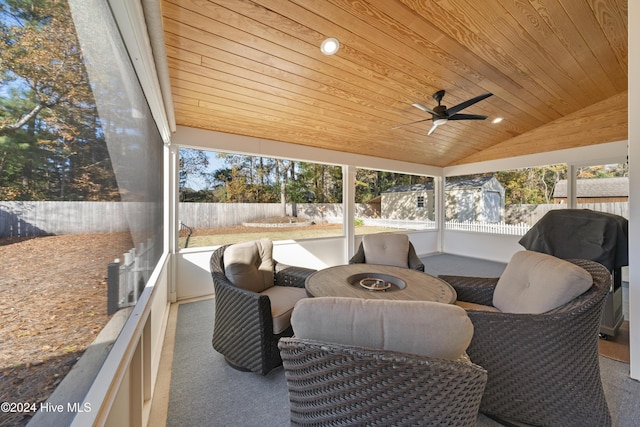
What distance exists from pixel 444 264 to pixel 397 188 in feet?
9.40

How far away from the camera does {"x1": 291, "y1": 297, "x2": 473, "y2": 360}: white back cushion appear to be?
2.77 ft

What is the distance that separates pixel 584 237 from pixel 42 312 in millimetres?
3983

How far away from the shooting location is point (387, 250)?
10.8ft

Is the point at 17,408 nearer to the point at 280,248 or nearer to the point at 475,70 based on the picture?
the point at 280,248

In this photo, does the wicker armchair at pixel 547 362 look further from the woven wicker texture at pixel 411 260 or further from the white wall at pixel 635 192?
the woven wicker texture at pixel 411 260

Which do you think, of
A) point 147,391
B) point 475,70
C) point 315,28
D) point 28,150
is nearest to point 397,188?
point 475,70

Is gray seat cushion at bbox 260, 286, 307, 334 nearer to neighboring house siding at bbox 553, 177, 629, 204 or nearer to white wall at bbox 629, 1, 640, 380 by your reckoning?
white wall at bbox 629, 1, 640, 380

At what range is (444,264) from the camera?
5.71 metres

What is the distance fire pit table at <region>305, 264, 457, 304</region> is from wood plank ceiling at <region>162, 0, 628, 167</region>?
2.25m

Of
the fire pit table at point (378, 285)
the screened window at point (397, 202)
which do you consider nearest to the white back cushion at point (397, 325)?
the fire pit table at point (378, 285)

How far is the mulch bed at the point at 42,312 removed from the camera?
20.7 inches

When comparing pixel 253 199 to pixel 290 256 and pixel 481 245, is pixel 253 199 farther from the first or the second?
pixel 481 245

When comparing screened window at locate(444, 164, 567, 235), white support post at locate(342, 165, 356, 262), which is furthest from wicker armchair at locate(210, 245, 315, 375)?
screened window at locate(444, 164, 567, 235)

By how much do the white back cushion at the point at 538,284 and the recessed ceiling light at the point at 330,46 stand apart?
2.50m
